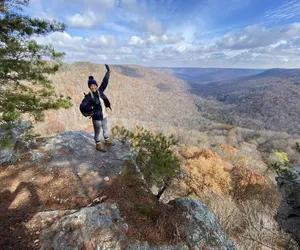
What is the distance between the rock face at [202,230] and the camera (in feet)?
12.4

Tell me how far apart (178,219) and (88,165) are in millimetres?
3261

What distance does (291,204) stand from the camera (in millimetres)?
6277

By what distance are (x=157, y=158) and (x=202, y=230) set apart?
2002 millimetres

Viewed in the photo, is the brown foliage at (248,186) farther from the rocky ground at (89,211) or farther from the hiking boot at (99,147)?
the rocky ground at (89,211)

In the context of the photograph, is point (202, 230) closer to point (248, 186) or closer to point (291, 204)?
point (291, 204)

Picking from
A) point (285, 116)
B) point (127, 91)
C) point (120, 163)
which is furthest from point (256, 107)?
point (120, 163)

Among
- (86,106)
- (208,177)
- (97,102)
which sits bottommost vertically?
(208,177)

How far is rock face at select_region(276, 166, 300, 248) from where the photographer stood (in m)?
5.55

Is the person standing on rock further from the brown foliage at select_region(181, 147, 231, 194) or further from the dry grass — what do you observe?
the brown foliage at select_region(181, 147, 231, 194)

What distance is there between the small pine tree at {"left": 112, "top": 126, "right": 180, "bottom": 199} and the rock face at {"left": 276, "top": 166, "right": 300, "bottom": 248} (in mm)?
3032

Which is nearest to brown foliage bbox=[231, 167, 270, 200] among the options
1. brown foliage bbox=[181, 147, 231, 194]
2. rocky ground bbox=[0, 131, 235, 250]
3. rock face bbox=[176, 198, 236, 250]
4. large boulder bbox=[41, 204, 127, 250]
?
brown foliage bbox=[181, 147, 231, 194]

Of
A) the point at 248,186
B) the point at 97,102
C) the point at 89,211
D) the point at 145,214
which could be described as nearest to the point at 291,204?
the point at 145,214

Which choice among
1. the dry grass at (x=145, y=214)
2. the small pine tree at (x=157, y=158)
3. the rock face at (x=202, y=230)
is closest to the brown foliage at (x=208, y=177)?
the small pine tree at (x=157, y=158)

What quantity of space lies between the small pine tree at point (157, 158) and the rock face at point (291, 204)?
303cm
